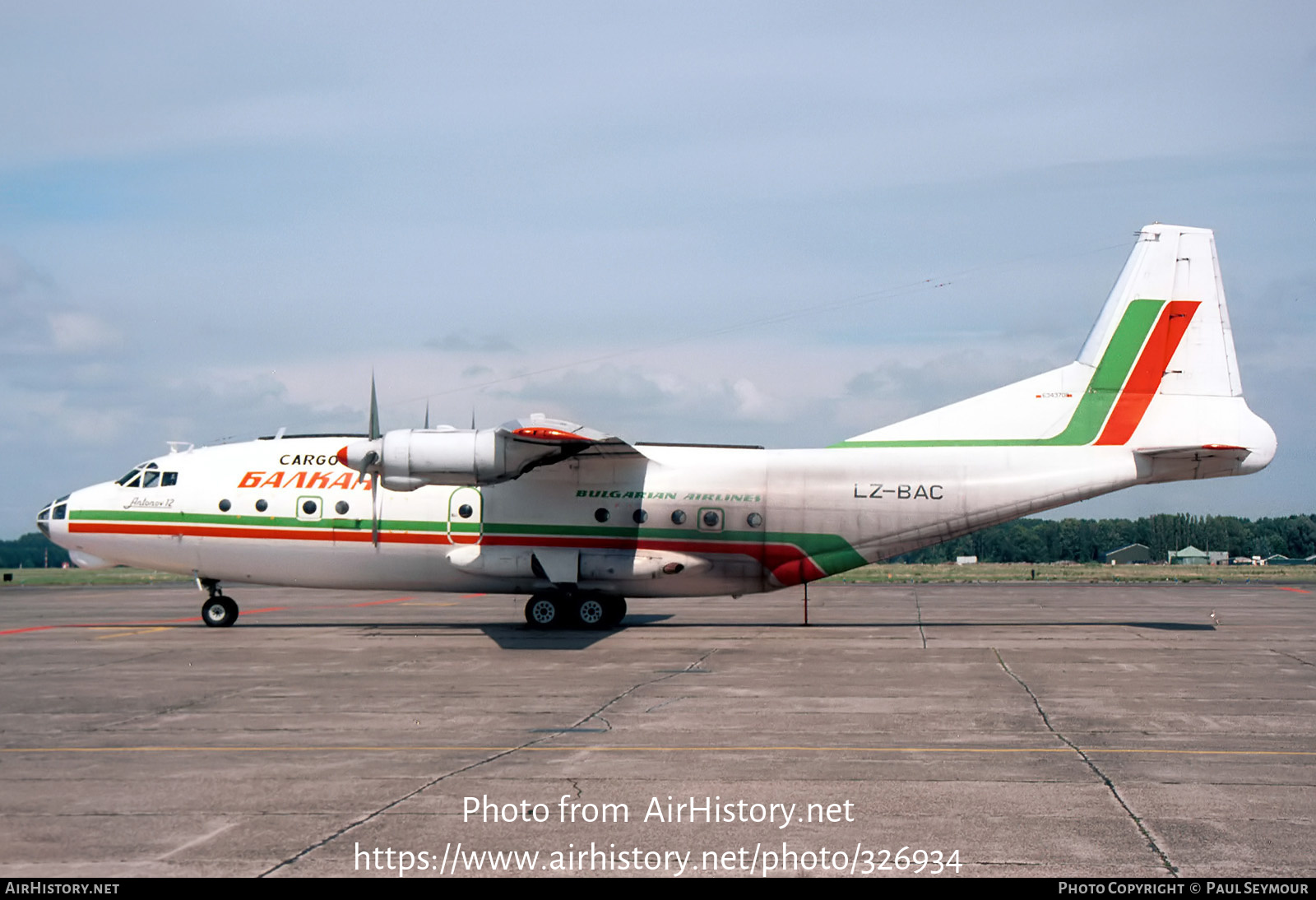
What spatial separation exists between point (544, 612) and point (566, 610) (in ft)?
1.74

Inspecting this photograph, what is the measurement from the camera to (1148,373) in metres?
24.5

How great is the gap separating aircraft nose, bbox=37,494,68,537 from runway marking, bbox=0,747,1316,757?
16.8 meters

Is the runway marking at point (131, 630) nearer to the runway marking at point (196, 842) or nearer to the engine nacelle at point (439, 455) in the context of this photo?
the engine nacelle at point (439, 455)

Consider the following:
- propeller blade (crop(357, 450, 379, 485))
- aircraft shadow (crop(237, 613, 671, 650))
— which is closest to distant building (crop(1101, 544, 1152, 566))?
aircraft shadow (crop(237, 613, 671, 650))

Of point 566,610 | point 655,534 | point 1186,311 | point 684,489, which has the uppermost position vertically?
point 1186,311

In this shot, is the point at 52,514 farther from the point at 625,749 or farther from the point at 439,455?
the point at 625,749

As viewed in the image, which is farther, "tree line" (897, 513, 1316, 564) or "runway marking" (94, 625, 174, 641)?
"tree line" (897, 513, 1316, 564)

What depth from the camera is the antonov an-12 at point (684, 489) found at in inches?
955

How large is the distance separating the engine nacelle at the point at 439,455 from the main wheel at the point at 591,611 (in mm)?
4086

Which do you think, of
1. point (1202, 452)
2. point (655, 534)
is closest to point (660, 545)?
point (655, 534)

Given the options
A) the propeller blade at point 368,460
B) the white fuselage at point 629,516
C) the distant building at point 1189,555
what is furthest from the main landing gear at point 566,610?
the distant building at point 1189,555

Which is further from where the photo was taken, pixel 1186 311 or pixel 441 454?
pixel 1186 311

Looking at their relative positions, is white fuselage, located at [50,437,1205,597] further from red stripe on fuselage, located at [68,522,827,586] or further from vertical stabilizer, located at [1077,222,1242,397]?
vertical stabilizer, located at [1077,222,1242,397]

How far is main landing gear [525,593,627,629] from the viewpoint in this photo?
25766 mm
